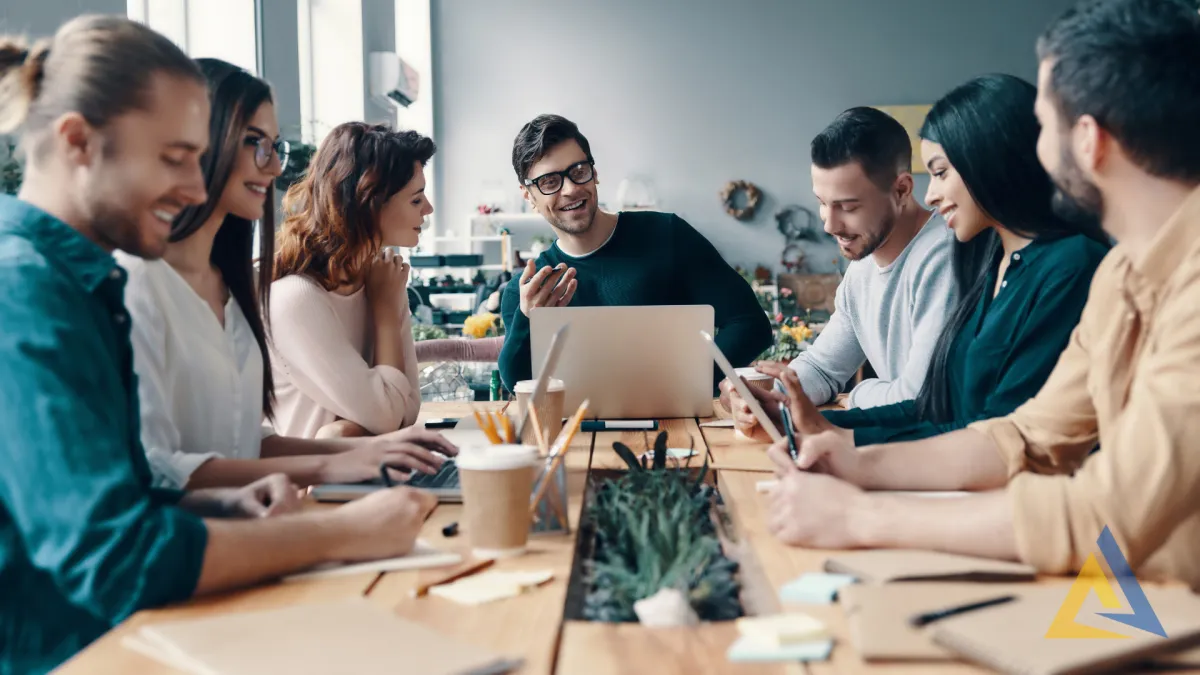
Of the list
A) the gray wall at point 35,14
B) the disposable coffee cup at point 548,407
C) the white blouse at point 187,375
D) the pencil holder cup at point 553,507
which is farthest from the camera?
the gray wall at point 35,14

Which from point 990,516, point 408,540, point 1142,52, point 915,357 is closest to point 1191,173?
point 1142,52

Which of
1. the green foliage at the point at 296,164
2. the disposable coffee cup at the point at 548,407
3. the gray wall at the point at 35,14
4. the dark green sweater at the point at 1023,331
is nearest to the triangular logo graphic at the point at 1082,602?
the dark green sweater at the point at 1023,331

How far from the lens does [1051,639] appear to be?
2.75ft

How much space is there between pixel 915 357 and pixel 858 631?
151 centimetres

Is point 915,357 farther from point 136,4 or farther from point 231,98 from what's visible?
point 136,4

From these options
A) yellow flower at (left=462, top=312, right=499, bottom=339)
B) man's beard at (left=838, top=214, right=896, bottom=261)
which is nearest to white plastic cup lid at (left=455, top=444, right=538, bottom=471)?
man's beard at (left=838, top=214, right=896, bottom=261)

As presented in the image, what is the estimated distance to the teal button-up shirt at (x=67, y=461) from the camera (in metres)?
0.94

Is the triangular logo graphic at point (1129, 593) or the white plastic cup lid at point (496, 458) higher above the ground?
the white plastic cup lid at point (496, 458)

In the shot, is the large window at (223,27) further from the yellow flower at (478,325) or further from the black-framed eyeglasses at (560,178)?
the black-framed eyeglasses at (560,178)

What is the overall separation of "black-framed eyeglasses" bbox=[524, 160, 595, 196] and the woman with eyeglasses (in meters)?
1.02

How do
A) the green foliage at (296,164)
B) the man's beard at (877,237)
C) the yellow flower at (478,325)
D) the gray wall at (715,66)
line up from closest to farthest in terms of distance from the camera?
1. the man's beard at (877,237)
2. the yellow flower at (478,325)
3. the green foliage at (296,164)
4. the gray wall at (715,66)

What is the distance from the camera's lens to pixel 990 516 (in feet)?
3.54

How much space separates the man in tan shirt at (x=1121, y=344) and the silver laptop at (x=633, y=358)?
→ 907 millimetres

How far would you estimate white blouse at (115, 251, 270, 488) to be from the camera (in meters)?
1.43
